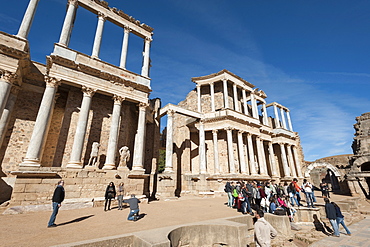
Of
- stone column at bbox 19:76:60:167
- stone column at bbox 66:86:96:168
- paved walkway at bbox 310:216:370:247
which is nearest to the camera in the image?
paved walkway at bbox 310:216:370:247

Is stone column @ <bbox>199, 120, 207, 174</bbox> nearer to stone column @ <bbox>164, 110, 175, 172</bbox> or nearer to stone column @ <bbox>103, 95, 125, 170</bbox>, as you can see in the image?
stone column @ <bbox>164, 110, 175, 172</bbox>

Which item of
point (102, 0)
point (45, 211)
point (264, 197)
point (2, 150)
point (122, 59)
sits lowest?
point (45, 211)

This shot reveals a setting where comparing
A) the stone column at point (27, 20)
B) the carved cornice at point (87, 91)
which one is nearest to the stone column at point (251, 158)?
the carved cornice at point (87, 91)

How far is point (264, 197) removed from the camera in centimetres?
879

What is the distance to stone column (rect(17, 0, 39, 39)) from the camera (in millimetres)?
9945

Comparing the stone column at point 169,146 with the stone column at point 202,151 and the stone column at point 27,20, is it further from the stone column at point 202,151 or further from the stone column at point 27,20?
the stone column at point 27,20

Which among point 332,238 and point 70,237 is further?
point 332,238

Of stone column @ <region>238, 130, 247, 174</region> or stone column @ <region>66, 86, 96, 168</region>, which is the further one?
stone column @ <region>238, 130, 247, 174</region>

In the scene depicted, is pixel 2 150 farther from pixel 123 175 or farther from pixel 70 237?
pixel 70 237

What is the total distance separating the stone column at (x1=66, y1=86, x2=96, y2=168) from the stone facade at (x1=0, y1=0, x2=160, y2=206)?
0.05 m

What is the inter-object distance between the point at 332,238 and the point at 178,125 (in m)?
17.7

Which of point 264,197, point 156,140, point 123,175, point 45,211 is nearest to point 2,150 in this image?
point 45,211

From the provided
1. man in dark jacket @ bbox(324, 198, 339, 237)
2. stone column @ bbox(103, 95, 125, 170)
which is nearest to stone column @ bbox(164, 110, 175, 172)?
stone column @ bbox(103, 95, 125, 170)

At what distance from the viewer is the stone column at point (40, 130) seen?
885 cm
